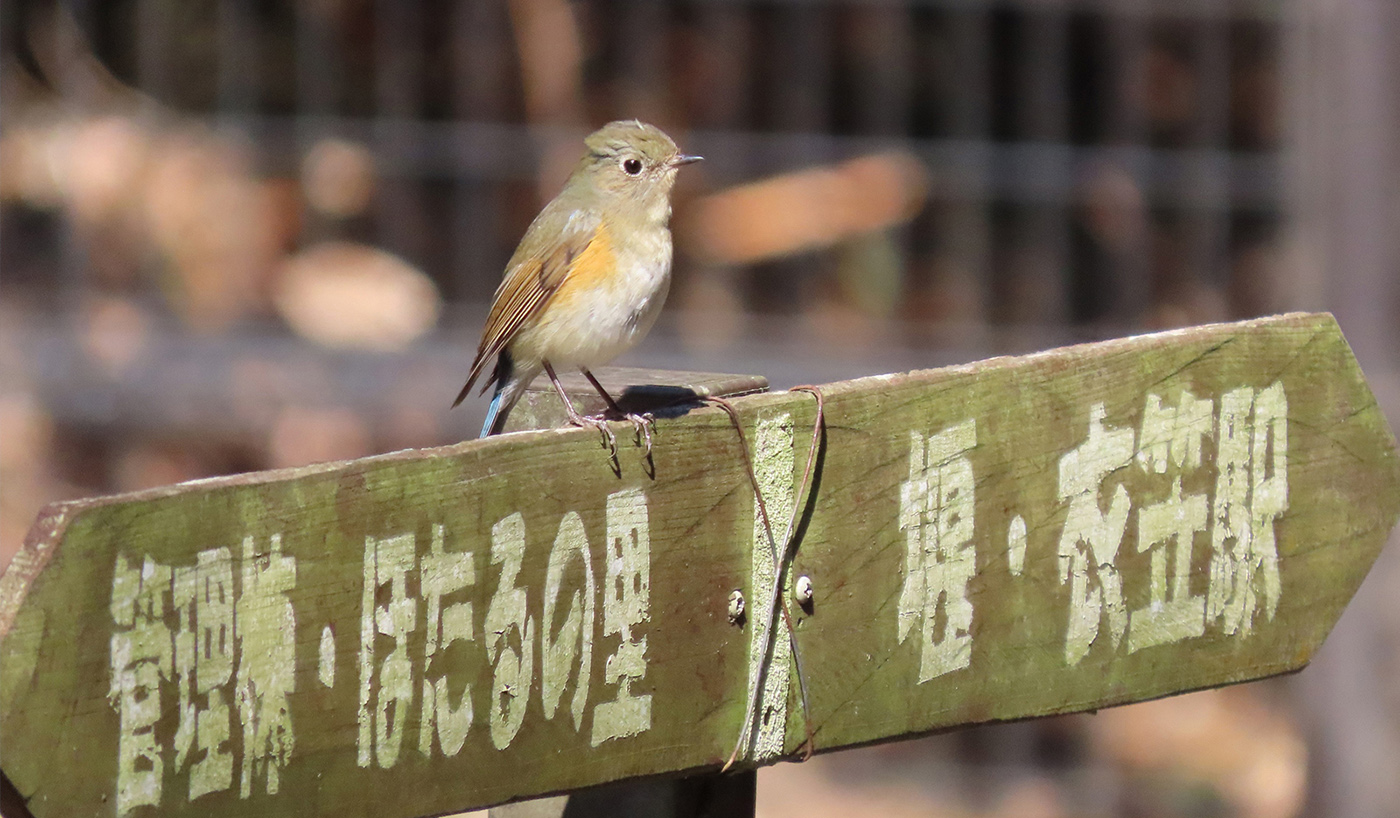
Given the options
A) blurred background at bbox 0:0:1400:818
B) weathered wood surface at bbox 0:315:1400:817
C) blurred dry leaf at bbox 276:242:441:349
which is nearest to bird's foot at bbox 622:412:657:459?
weathered wood surface at bbox 0:315:1400:817

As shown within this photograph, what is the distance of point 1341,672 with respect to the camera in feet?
18.1

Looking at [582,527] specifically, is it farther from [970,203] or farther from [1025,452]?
[970,203]

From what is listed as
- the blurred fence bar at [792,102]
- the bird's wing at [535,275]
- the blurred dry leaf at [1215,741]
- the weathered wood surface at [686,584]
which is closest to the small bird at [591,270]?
the bird's wing at [535,275]

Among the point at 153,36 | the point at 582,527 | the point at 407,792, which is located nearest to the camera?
the point at 407,792

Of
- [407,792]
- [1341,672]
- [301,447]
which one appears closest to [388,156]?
[301,447]

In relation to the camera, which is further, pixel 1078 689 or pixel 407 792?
pixel 1078 689

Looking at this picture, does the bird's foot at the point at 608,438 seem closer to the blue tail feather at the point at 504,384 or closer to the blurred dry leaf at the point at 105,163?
the blue tail feather at the point at 504,384

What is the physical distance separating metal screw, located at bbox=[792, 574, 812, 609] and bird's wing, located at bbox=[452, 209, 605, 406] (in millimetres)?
Answer: 1626

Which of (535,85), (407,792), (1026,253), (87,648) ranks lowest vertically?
(407,792)

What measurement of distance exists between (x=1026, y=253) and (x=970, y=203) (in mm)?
442

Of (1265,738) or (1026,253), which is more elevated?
(1026,253)

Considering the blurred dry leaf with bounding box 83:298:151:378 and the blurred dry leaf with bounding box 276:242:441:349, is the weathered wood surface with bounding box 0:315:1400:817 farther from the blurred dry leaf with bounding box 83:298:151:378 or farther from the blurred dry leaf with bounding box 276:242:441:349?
the blurred dry leaf with bounding box 276:242:441:349

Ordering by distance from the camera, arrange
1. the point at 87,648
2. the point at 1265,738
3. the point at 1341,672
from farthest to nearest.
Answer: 1. the point at 1265,738
2. the point at 1341,672
3. the point at 87,648

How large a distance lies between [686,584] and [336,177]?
5.54 m
